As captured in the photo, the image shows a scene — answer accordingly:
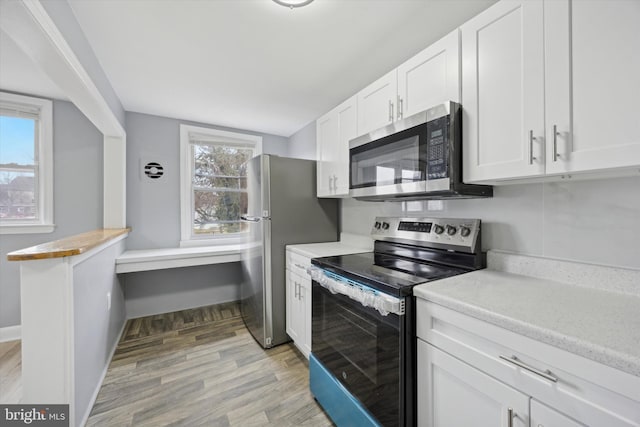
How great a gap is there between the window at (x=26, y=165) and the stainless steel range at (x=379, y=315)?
2948mm

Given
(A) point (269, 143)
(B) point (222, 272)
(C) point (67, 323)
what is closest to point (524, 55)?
(C) point (67, 323)

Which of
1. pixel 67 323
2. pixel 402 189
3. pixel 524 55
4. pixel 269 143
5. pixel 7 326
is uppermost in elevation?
pixel 269 143

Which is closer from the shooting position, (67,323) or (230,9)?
(67,323)

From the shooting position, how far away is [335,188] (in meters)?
2.20

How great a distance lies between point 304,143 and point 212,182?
4.40 feet

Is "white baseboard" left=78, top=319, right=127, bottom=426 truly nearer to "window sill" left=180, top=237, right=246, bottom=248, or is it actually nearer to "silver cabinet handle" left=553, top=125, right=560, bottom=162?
"window sill" left=180, top=237, right=246, bottom=248

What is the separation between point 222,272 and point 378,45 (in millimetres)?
3022

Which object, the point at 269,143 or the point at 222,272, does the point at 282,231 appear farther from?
the point at 269,143

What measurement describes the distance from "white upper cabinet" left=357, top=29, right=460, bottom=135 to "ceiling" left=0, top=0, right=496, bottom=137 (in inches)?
10.5

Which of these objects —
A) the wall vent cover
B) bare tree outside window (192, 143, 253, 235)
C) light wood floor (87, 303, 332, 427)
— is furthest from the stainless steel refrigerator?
the wall vent cover

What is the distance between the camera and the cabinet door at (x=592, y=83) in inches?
31.4

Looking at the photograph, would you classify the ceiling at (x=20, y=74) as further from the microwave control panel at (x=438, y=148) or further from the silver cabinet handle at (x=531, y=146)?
the silver cabinet handle at (x=531, y=146)

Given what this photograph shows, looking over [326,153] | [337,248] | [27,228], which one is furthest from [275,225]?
[27,228]

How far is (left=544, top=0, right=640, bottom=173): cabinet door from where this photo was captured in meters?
0.80
